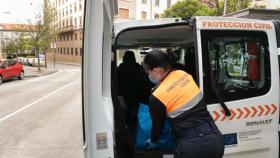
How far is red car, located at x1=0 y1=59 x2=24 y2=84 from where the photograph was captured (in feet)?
73.4

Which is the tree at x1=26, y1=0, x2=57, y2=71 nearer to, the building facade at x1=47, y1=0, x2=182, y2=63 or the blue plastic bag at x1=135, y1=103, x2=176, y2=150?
the building facade at x1=47, y1=0, x2=182, y2=63

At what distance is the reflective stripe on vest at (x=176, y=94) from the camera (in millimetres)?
2418

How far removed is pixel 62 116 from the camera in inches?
389

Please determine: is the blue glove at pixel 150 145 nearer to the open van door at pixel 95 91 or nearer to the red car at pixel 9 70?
the open van door at pixel 95 91

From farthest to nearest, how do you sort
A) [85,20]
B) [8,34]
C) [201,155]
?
[8,34] < [201,155] < [85,20]

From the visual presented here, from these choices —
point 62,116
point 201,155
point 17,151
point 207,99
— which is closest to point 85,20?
point 201,155

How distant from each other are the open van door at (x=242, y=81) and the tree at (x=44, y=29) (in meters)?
33.2

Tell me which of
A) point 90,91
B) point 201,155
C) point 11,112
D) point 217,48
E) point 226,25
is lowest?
point 11,112

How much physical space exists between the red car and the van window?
21.1 meters

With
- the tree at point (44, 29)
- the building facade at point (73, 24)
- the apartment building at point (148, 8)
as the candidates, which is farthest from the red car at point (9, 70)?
the apartment building at point (148, 8)

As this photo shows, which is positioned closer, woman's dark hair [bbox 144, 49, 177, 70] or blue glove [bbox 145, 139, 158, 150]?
woman's dark hair [bbox 144, 49, 177, 70]

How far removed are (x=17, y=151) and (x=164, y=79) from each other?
469 centimetres

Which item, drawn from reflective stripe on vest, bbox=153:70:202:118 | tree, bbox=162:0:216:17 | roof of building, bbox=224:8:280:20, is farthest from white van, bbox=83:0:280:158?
tree, bbox=162:0:216:17

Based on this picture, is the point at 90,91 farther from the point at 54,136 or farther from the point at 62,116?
the point at 62,116
